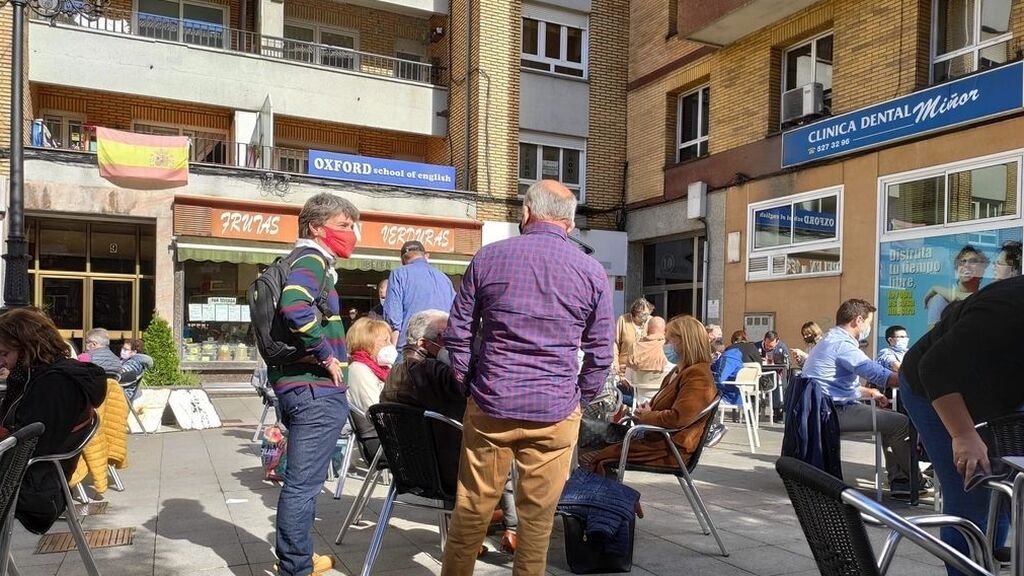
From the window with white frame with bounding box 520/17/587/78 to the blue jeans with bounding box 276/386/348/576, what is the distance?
1500cm

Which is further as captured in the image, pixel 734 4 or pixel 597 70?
pixel 597 70

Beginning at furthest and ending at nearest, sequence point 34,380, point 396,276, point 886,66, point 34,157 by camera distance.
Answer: point 34,157 < point 886,66 < point 396,276 < point 34,380

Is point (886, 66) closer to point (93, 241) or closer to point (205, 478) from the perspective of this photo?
point (205, 478)

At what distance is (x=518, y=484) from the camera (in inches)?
120

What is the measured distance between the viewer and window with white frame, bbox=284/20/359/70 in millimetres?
16969

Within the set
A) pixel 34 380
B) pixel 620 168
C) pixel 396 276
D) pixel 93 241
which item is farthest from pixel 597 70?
pixel 34 380

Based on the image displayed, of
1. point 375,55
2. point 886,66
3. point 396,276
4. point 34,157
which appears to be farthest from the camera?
point 375,55

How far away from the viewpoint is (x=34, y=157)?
13.4m

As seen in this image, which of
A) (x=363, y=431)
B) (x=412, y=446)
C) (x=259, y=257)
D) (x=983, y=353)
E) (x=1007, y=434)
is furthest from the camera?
(x=259, y=257)

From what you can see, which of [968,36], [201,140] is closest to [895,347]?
[968,36]

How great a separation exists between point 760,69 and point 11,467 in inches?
550

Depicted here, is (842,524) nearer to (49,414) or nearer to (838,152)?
(49,414)

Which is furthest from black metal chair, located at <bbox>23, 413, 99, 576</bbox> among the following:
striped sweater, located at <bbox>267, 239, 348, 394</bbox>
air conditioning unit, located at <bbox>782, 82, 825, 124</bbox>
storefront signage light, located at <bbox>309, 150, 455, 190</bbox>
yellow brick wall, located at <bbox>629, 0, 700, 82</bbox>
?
yellow brick wall, located at <bbox>629, 0, 700, 82</bbox>

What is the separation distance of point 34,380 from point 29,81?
13.3 m
